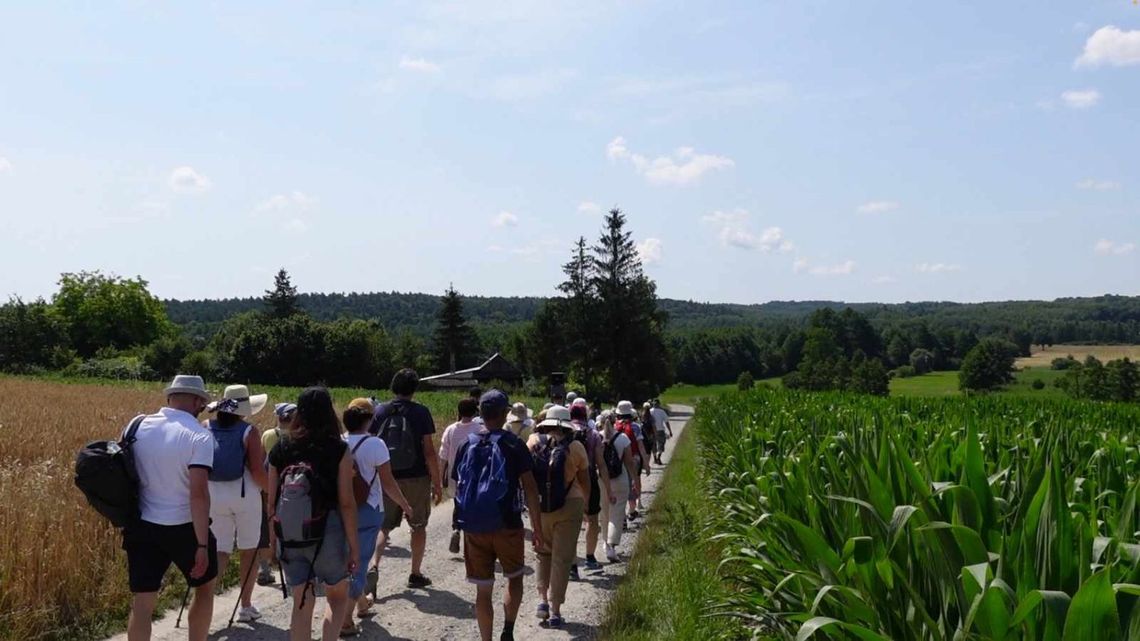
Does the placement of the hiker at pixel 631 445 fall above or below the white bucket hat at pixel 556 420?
below

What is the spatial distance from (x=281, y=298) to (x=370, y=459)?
9645 cm

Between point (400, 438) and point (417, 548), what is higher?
point (400, 438)

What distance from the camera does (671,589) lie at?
7734 mm

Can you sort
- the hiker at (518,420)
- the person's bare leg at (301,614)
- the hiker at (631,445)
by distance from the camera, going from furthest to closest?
the hiker at (631,445)
the hiker at (518,420)
the person's bare leg at (301,614)

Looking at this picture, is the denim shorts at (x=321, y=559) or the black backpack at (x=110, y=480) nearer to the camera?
the black backpack at (x=110, y=480)

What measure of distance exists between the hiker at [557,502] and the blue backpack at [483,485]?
3.94 ft

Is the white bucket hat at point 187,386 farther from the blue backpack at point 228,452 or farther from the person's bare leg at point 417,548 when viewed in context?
the person's bare leg at point 417,548

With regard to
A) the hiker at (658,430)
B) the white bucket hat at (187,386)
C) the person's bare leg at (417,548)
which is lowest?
the hiker at (658,430)

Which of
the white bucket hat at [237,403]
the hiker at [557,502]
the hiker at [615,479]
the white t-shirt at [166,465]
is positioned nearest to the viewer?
the white t-shirt at [166,465]

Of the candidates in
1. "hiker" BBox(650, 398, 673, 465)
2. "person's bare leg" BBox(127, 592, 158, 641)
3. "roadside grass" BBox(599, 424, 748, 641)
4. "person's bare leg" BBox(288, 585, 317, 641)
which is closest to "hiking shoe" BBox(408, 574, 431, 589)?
"roadside grass" BBox(599, 424, 748, 641)

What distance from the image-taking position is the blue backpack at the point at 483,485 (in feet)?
20.9

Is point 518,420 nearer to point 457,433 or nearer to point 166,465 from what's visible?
point 457,433

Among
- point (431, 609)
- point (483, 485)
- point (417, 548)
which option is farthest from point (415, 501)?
point (483, 485)

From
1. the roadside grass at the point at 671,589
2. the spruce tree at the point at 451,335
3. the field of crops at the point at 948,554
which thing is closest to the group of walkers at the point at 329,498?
the roadside grass at the point at 671,589
